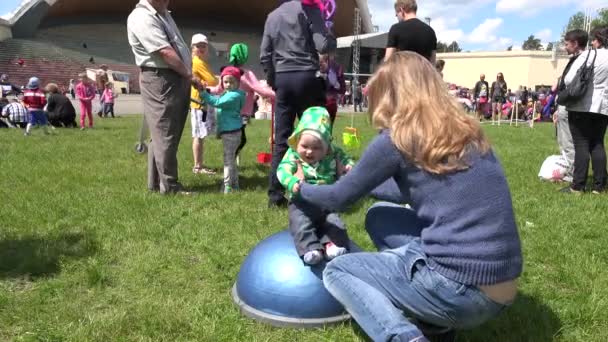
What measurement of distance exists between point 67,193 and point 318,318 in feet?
14.1

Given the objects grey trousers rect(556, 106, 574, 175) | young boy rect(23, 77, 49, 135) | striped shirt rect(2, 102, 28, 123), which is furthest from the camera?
striped shirt rect(2, 102, 28, 123)

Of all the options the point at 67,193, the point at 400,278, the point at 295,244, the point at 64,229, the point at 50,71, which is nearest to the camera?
the point at 400,278

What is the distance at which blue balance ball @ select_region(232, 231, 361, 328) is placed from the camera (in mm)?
3031

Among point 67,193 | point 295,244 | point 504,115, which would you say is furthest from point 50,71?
point 295,244

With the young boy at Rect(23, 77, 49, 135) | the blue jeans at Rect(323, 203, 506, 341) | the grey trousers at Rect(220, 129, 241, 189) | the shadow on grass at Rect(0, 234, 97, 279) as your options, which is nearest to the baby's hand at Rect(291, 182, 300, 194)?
the blue jeans at Rect(323, 203, 506, 341)

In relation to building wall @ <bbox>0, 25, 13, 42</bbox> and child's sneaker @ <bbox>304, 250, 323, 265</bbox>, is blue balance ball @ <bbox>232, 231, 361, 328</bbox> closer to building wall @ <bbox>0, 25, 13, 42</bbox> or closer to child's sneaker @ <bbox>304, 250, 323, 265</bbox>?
child's sneaker @ <bbox>304, 250, 323, 265</bbox>

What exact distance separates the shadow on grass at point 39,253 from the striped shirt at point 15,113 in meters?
11.7

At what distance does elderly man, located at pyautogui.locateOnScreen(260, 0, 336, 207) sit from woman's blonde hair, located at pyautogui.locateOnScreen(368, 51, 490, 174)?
8.69 ft

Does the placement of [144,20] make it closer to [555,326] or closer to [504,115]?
[555,326]

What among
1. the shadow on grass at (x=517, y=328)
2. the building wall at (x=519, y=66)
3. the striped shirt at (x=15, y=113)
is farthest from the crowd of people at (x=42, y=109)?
the building wall at (x=519, y=66)

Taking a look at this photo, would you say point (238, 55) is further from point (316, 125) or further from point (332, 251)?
point (332, 251)

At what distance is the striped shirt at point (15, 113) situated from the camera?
48.3 feet

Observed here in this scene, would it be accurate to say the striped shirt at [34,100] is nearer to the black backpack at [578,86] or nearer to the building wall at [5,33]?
the black backpack at [578,86]

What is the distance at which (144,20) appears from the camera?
562 cm
